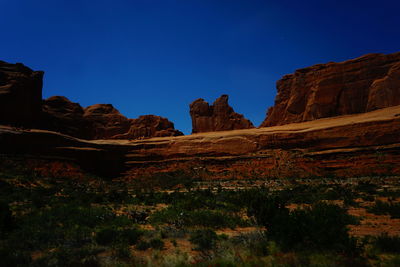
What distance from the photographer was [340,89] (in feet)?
155

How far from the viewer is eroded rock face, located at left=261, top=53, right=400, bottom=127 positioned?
43.0 metres

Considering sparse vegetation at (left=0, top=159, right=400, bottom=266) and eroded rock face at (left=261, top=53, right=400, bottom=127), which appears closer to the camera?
sparse vegetation at (left=0, top=159, right=400, bottom=266)

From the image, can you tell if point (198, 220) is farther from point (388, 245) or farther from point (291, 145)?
point (291, 145)

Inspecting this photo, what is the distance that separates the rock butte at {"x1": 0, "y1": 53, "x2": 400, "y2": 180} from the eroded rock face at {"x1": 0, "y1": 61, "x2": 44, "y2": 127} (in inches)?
391

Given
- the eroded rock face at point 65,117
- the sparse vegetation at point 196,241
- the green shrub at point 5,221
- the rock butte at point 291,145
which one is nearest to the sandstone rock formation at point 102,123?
the eroded rock face at point 65,117

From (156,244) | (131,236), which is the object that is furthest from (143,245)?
(131,236)

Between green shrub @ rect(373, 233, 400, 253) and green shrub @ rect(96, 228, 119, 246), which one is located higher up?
green shrub @ rect(373, 233, 400, 253)

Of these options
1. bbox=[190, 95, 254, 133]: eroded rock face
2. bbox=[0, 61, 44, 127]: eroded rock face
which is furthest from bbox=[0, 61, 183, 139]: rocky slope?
bbox=[190, 95, 254, 133]: eroded rock face

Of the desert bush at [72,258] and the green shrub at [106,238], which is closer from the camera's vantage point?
the desert bush at [72,258]

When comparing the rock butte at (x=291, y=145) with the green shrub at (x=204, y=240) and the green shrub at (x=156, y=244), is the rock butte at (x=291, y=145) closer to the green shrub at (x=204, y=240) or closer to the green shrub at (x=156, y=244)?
the green shrub at (x=204, y=240)

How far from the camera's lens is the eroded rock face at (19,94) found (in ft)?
134

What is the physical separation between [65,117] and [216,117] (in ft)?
117

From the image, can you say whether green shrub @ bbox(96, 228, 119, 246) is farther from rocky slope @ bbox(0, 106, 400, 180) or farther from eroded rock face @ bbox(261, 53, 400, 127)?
eroded rock face @ bbox(261, 53, 400, 127)

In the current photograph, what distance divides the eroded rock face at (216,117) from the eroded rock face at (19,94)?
1324 inches
